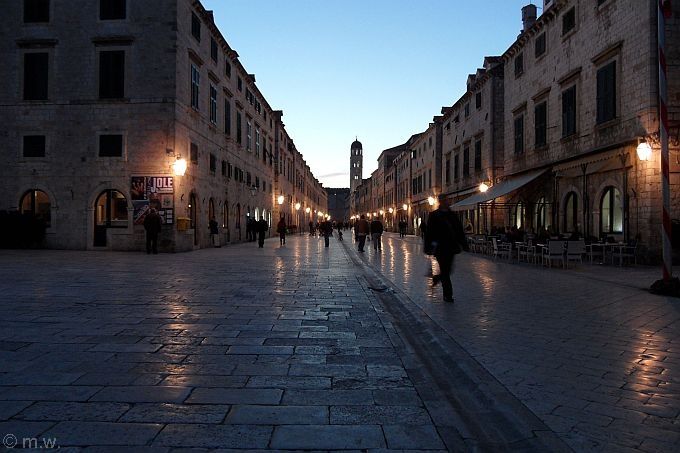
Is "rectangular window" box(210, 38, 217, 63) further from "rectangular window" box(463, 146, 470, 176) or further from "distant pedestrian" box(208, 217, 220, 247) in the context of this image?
"rectangular window" box(463, 146, 470, 176)

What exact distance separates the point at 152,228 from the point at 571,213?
53.6 feet

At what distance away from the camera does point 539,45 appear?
21.6m

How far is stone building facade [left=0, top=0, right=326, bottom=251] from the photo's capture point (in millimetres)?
19859

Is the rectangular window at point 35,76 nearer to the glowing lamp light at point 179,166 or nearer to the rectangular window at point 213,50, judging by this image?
the glowing lamp light at point 179,166

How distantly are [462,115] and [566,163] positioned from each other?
641 inches

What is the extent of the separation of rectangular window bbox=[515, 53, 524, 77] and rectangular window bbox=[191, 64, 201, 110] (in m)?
15.7

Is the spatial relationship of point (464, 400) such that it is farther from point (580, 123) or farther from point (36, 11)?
point (36, 11)

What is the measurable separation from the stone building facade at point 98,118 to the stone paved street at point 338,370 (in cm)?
1181

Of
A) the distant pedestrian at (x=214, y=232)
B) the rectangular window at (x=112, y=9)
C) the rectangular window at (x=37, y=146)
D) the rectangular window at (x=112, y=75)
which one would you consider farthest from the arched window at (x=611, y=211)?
the rectangular window at (x=37, y=146)

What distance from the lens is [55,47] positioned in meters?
20.4

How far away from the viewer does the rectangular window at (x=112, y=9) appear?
20.2 meters

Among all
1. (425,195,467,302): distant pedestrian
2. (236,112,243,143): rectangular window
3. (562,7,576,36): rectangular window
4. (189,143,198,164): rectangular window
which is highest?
(562,7,576,36): rectangular window

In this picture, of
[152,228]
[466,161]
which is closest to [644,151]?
[152,228]

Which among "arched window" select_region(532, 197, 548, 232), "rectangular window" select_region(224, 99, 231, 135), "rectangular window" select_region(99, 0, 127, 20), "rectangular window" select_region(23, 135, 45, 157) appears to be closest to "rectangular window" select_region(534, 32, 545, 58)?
"arched window" select_region(532, 197, 548, 232)
